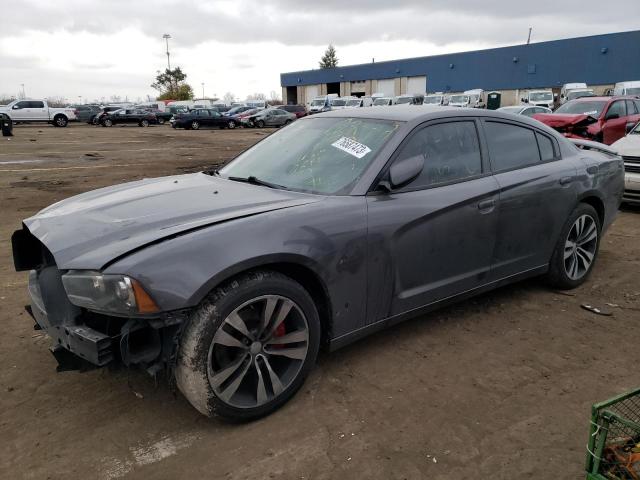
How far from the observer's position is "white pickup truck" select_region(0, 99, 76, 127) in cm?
3325

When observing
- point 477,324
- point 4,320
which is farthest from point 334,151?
point 4,320

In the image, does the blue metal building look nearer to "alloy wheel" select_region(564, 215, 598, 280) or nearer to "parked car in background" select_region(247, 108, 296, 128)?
"parked car in background" select_region(247, 108, 296, 128)

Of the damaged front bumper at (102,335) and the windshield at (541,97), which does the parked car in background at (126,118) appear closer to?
the windshield at (541,97)

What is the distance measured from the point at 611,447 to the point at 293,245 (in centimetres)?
159

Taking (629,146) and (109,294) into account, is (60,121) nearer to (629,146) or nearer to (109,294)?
(629,146)

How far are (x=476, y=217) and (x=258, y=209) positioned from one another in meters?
1.54

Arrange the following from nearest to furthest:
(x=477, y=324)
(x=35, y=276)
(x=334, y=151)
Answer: (x=35, y=276) → (x=334, y=151) → (x=477, y=324)

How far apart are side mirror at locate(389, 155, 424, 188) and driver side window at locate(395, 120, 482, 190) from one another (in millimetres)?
139

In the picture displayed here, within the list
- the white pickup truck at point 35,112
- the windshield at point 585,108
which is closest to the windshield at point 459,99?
the windshield at point 585,108

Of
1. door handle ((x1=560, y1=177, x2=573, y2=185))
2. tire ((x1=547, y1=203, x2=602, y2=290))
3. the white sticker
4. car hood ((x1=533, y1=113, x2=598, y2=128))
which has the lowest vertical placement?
tire ((x1=547, y1=203, x2=602, y2=290))

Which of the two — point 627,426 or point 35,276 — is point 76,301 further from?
point 627,426

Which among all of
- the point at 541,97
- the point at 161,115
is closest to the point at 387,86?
the point at 161,115

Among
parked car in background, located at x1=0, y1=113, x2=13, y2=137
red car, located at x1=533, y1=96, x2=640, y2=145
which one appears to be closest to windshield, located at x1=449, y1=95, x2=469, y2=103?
red car, located at x1=533, y1=96, x2=640, y2=145

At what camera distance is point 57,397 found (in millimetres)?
2924
